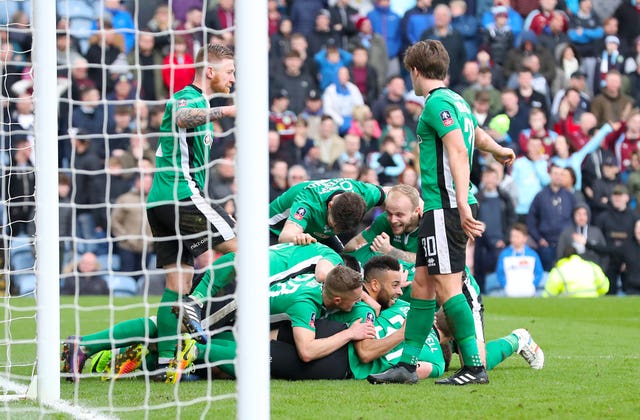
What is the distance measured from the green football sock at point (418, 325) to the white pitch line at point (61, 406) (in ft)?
6.30

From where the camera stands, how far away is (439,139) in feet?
21.2

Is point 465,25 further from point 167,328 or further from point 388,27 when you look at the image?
point 167,328

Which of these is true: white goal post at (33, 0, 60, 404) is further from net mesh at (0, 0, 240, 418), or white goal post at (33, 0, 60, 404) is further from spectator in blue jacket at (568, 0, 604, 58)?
spectator in blue jacket at (568, 0, 604, 58)

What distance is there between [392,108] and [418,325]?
9.40m

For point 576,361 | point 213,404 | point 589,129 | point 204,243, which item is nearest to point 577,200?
point 589,129

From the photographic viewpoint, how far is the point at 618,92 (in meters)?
16.8

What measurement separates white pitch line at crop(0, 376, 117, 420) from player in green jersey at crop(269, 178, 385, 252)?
202cm

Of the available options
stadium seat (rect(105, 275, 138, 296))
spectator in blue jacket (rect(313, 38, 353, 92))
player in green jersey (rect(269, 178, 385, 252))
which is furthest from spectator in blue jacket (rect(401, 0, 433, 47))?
player in green jersey (rect(269, 178, 385, 252))

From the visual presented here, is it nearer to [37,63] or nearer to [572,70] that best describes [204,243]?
[37,63]

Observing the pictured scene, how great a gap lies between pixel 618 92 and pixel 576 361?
32.5 ft

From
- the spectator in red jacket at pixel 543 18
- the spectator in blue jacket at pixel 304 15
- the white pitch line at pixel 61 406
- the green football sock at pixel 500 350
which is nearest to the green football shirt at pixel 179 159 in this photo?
the white pitch line at pixel 61 406

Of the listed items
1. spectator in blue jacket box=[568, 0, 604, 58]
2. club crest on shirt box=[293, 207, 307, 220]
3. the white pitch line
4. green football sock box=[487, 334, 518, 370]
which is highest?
spectator in blue jacket box=[568, 0, 604, 58]

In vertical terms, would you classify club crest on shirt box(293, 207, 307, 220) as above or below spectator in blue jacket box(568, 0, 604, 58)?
below

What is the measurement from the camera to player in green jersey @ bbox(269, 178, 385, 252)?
7383 millimetres
